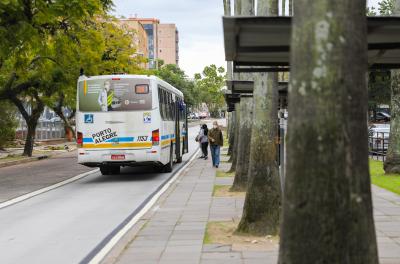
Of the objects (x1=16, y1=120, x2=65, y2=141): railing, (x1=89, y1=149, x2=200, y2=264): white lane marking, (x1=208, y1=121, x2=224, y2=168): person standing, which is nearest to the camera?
(x1=89, y1=149, x2=200, y2=264): white lane marking

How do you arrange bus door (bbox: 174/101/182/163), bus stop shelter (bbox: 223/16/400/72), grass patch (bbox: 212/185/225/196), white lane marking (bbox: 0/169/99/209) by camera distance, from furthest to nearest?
1. bus door (bbox: 174/101/182/163)
2. grass patch (bbox: 212/185/225/196)
3. white lane marking (bbox: 0/169/99/209)
4. bus stop shelter (bbox: 223/16/400/72)

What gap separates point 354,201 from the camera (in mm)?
3812

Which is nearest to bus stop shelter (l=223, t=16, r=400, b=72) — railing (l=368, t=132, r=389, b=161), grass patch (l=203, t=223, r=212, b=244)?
grass patch (l=203, t=223, r=212, b=244)

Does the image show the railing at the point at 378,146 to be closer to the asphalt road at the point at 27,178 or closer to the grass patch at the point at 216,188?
the grass patch at the point at 216,188

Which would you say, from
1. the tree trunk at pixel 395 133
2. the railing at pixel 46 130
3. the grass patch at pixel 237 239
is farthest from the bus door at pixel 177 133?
the railing at pixel 46 130

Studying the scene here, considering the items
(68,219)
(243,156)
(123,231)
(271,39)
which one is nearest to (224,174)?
(243,156)

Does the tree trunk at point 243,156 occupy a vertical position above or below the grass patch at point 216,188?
above

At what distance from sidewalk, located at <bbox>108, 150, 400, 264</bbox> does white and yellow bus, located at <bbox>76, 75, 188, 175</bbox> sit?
12.1 feet

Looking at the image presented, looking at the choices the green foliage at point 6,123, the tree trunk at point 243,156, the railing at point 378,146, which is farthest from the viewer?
the green foliage at point 6,123

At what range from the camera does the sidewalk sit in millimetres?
7625

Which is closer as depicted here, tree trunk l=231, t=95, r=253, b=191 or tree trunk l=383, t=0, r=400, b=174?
tree trunk l=231, t=95, r=253, b=191

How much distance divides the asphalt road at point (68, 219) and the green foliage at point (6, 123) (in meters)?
21.2

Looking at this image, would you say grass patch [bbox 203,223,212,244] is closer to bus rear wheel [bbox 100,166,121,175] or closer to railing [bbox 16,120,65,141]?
bus rear wheel [bbox 100,166,121,175]

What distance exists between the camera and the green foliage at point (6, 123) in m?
39.1
